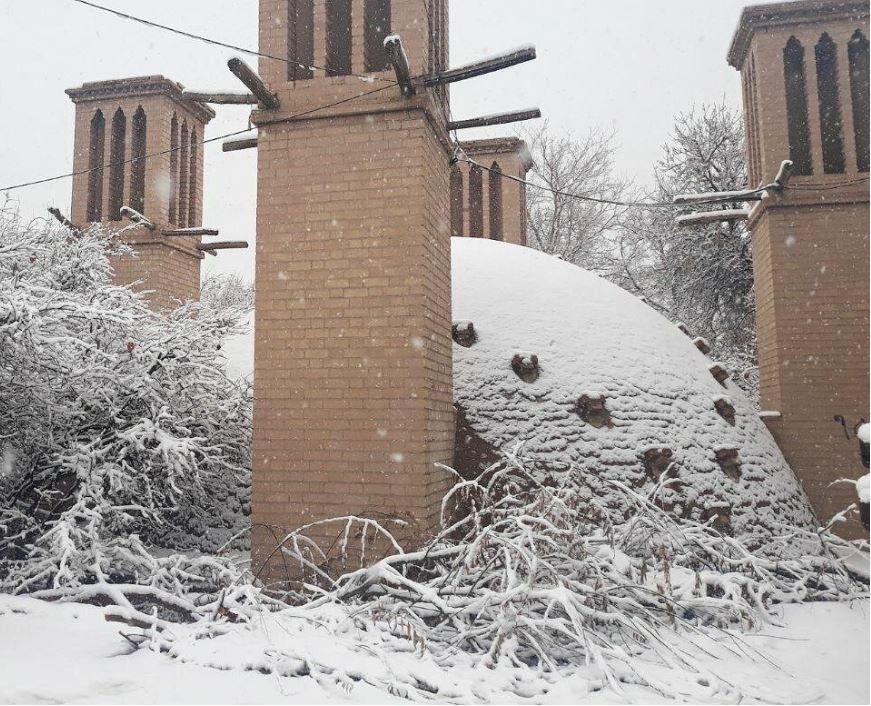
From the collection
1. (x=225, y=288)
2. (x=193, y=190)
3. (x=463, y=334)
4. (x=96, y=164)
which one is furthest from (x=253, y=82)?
(x=225, y=288)

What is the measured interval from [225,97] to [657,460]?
16.8 ft

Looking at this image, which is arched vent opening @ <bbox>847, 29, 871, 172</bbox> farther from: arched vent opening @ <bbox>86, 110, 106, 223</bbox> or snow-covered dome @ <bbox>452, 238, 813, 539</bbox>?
arched vent opening @ <bbox>86, 110, 106, 223</bbox>

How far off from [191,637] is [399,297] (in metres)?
2.85

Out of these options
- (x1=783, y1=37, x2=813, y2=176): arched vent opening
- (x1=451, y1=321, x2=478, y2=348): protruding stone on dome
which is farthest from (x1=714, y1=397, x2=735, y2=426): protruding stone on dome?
(x1=783, y1=37, x2=813, y2=176): arched vent opening

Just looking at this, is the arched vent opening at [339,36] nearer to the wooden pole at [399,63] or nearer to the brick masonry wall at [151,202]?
the wooden pole at [399,63]

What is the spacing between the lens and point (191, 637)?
3.48 metres

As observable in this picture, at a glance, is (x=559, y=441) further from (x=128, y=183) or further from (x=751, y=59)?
(x=128, y=183)

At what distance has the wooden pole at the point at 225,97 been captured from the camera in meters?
5.75

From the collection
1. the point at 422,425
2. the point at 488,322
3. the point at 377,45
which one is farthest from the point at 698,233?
the point at 422,425

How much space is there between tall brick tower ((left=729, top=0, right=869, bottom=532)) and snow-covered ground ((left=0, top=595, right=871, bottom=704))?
369 centimetres

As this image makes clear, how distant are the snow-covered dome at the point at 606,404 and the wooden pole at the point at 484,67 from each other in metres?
2.51

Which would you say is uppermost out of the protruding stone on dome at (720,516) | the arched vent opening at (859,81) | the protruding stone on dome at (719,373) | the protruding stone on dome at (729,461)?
the arched vent opening at (859,81)

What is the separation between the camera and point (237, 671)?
124 inches

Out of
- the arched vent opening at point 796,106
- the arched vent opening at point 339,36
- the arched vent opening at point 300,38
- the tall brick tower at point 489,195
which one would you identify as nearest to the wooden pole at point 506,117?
the arched vent opening at point 339,36
